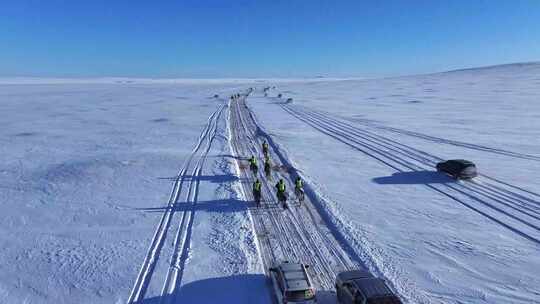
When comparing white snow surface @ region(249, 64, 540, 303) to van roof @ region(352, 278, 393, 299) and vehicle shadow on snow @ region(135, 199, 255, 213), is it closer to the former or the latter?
van roof @ region(352, 278, 393, 299)

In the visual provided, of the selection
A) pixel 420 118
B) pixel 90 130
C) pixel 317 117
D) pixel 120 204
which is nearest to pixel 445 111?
pixel 420 118

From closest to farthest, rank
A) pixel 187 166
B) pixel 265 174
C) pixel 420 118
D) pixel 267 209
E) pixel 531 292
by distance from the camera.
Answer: pixel 531 292 < pixel 267 209 < pixel 265 174 < pixel 187 166 < pixel 420 118

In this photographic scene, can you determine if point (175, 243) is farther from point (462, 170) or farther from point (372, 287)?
point (462, 170)

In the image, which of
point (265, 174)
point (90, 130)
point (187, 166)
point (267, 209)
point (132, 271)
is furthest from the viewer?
point (90, 130)

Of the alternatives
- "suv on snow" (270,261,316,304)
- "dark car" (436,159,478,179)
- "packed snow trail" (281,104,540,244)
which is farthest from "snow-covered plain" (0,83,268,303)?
"dark car" (436,159,478,179)

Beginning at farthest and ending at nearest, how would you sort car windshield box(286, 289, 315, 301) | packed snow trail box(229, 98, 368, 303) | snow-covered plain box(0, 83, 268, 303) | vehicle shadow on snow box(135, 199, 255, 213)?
vehicle shadow on snow box(135, 199, 255, 213) < packed snow trail box(229, 98, 368, 303) < snow-covered plain box(0, 83, 268, 303) < car windshield box(286, 289, 315, 301)

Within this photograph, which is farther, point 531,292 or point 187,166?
point 187,166

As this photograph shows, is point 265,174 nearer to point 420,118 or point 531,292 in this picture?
point 531,292
